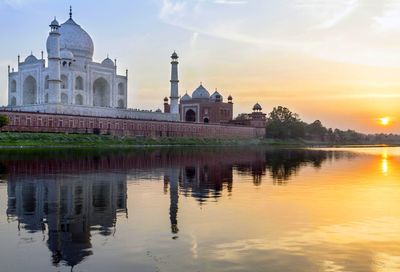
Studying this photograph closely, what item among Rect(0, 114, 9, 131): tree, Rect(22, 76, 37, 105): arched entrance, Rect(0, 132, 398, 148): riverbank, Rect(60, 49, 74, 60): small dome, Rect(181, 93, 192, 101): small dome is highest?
Rect(60, 49, 74, 60): small dome

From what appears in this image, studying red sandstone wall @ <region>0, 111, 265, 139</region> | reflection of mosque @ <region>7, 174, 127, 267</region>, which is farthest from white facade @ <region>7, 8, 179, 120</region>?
reflection of mosque @ <region>7, 174, 127, 267</region>

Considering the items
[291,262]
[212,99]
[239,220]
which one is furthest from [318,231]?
[212,99]

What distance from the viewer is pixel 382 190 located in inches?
633

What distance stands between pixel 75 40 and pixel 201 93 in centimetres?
3429

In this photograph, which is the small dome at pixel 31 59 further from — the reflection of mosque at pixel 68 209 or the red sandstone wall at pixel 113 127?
the reflection of mosque at pixel 68 209

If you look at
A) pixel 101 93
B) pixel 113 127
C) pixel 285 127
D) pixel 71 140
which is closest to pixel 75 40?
pixel 101 93

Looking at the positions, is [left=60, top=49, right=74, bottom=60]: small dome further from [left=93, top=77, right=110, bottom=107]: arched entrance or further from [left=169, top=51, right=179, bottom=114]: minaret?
[left=169, top=51, right=179, bottom=114]: minaret

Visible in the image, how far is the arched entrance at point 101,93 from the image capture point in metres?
75.2

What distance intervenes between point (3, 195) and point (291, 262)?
9117 mm

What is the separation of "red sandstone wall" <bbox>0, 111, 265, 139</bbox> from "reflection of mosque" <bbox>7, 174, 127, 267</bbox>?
1556 inches

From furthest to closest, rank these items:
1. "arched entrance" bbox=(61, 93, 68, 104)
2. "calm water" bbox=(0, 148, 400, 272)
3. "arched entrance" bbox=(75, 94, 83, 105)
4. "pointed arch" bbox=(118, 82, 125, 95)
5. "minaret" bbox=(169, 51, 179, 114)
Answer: "minaret" bbox=(169, 51, 179, 114)
"pointed arch" bbox=(118, 82, 125, 95)
"arched entrance" bbox=(75, 94, 83, 105)
"arched entrance" bbox=(61, 93, 68, 104)
"calm water" bbox=(0, 148, 400, 272)

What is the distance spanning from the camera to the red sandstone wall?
54.3 meters

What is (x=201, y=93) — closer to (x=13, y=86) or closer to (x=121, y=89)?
(x=121, y=89)

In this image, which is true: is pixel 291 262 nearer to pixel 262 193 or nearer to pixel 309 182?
pixel 262 193
